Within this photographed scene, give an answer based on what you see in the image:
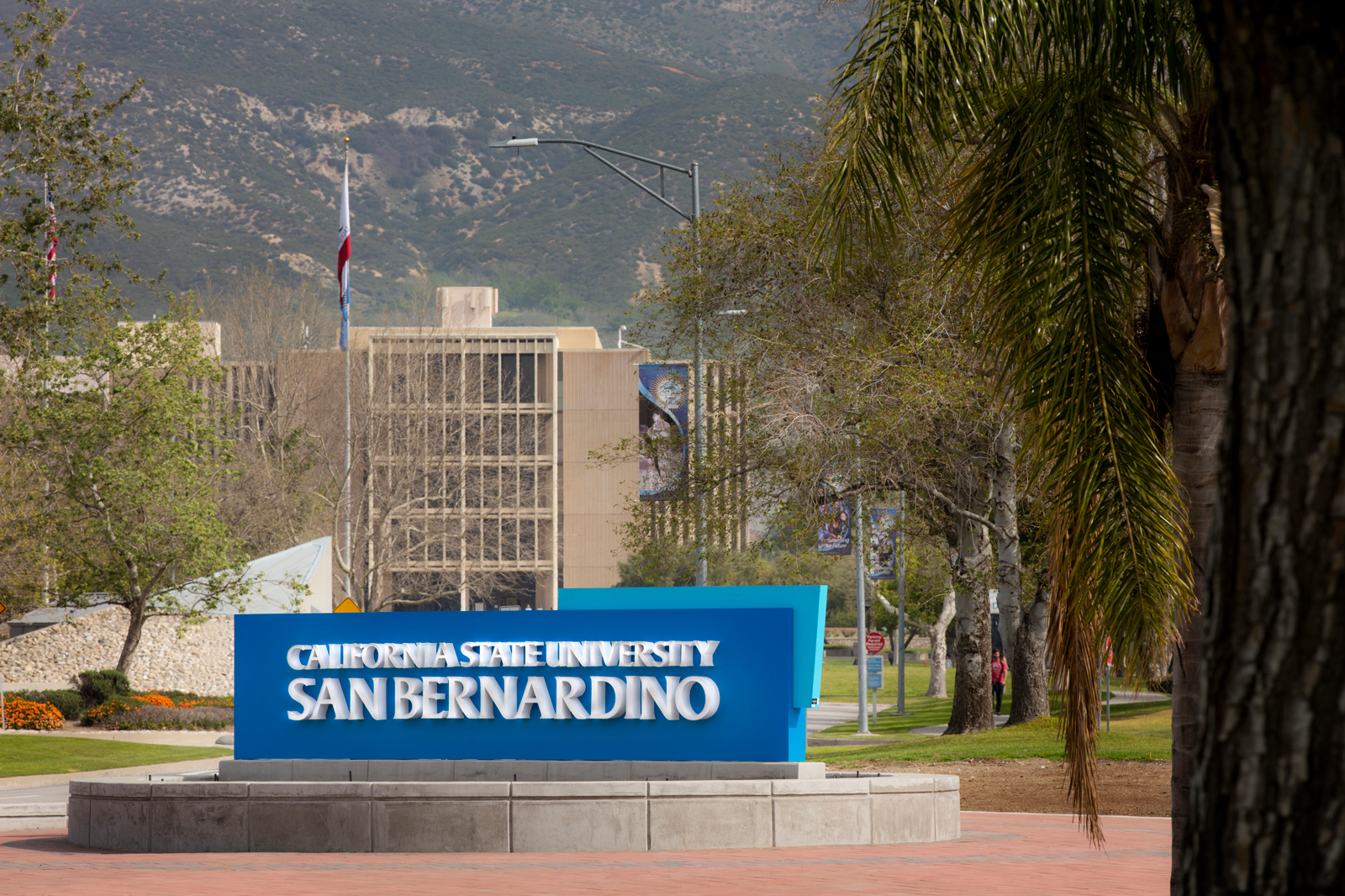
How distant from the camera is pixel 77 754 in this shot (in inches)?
1009

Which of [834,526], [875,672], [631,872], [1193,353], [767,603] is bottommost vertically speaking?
[875,672]

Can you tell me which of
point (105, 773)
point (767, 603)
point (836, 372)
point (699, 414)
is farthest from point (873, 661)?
point (767, 603)

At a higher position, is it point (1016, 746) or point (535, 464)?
point (535, 464)

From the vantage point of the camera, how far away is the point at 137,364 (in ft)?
116

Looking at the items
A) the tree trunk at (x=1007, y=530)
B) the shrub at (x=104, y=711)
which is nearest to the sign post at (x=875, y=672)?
the tree trunk at (x=1007, y=530)

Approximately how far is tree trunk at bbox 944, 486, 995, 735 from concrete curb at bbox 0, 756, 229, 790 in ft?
42.2

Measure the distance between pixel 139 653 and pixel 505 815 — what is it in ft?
112

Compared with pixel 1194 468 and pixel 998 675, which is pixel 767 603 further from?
pixel 998 675

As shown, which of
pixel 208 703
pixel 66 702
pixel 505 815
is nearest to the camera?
pixel 505 815

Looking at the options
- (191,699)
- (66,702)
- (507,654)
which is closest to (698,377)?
(507,654)

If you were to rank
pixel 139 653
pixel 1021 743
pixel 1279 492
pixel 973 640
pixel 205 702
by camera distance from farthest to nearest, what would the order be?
pixel 139 653
pixel 205 702
pixel 973 640
pixel 1021 743
pixel 1279 492

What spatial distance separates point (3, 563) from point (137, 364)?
578 cm

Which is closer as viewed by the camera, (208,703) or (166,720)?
(166,720)

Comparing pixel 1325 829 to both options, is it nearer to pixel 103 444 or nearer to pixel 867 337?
pixel 867 337
